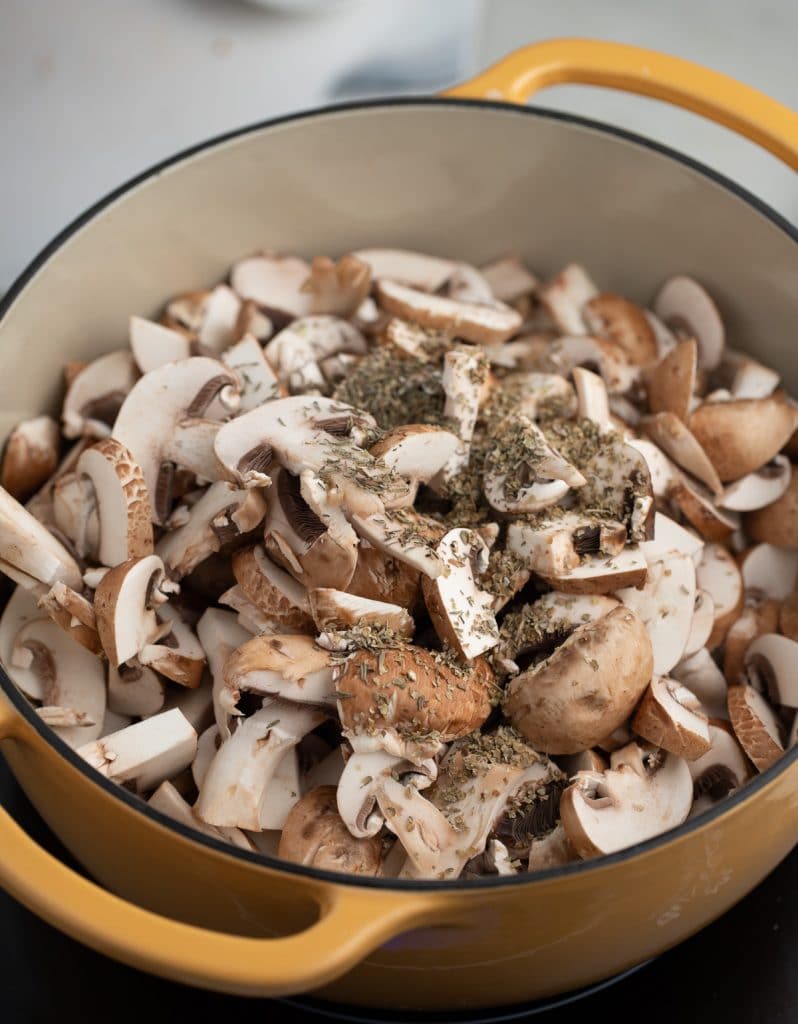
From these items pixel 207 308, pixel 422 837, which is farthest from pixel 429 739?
pixel 207 308

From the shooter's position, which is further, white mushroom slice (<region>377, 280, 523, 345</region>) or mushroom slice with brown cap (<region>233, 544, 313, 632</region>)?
white mushroom slice (<region>377, 280, 523, 345</region>)

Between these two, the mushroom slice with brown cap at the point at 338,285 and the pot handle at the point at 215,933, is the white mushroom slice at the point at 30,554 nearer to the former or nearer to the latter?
the pot handle at the point at 215,933

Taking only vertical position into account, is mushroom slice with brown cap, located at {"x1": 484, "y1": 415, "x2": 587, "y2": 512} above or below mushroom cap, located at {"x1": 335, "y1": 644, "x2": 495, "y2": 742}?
above

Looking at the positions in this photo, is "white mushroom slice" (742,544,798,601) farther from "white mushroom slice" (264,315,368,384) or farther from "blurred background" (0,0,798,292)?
"blurred background" (0,0,798,292)

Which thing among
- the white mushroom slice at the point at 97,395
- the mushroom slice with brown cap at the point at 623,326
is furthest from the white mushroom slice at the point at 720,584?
the white mushroom slice at the point at 97,395

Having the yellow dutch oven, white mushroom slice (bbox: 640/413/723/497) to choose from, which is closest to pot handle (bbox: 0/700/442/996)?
the yellow dutch oven

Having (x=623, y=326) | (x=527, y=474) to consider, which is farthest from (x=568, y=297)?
(x=527, y=474)
